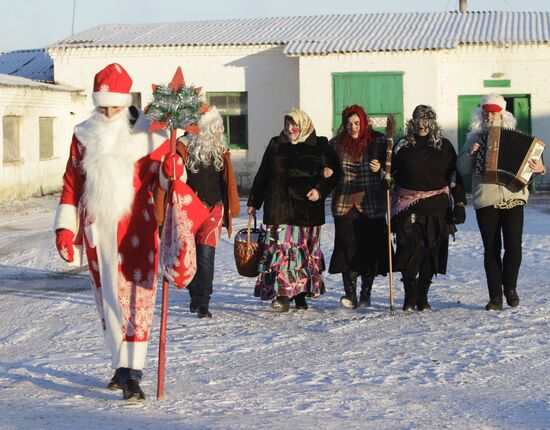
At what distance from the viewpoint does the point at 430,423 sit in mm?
5738

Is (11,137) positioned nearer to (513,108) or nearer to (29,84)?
(29,84)

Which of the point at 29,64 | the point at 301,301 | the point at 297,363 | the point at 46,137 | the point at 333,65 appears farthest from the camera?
the point at 29,64

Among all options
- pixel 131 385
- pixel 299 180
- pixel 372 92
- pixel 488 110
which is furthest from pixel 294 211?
pixel 372 92

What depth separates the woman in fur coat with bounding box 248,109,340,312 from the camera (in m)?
9.58

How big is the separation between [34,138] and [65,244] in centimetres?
1869

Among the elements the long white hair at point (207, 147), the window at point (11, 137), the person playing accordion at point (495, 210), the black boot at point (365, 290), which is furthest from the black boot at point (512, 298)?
the window at point (11, 137)

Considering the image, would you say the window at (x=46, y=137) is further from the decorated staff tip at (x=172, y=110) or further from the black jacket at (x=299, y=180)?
the decorated staff tip at (x=172, y=110)

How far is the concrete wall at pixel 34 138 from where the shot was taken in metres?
23.3

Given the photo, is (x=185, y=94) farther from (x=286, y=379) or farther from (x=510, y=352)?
(x=510, y=352)

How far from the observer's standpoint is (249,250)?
963 centimetres

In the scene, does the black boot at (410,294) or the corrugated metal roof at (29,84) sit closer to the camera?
the black boot at (410,294)

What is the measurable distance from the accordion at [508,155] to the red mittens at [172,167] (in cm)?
379

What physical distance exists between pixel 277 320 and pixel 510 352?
2219 millimetres

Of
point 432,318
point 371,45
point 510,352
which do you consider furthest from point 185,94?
point 371,45
